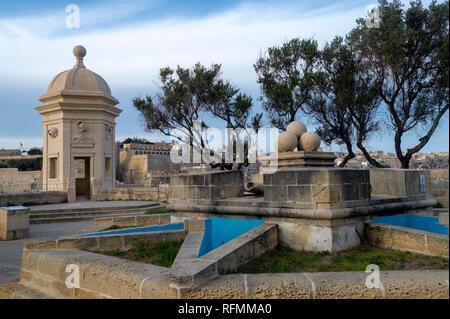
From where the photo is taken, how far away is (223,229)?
19.8 feet

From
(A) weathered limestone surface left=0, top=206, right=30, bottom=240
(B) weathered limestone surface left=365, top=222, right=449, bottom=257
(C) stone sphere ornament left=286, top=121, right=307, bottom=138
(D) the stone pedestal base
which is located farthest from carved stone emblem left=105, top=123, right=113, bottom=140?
(B) weathered limestone surface left=365, top=222, right=449, bottom=257

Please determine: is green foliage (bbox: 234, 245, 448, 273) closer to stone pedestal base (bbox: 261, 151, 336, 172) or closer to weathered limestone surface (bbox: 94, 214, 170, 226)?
stone pedestal base (bbox: 261, 151, 336, 172)

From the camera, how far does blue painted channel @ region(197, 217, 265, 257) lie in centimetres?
570

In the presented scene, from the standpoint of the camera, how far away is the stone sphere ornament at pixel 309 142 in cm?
716

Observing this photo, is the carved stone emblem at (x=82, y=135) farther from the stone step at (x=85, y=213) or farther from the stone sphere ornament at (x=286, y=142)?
the stone sphere ornament at (x=286, y=142)

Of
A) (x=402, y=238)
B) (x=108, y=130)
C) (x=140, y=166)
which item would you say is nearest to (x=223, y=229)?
(x=402, y=238)

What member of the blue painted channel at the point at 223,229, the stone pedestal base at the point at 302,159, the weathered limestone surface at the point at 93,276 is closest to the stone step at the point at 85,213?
the stone pedestal base at the point at 302,159

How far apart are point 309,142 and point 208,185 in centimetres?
243

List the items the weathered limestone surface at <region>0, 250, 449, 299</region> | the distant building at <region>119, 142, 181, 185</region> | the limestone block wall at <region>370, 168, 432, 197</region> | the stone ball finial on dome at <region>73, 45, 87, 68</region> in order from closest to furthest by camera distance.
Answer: the weathered limestone surface at <region>0, 250, 449, 299</region>
the limestone block wall at <region>370, 168, 432, 197</region>
the stone ball finial on dome at <region>73, 45, 87, 68</region>
the distant building at <region>119, 142, 181, 185</region>

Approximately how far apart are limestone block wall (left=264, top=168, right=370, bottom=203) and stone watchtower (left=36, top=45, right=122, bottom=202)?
1426 centimetres
